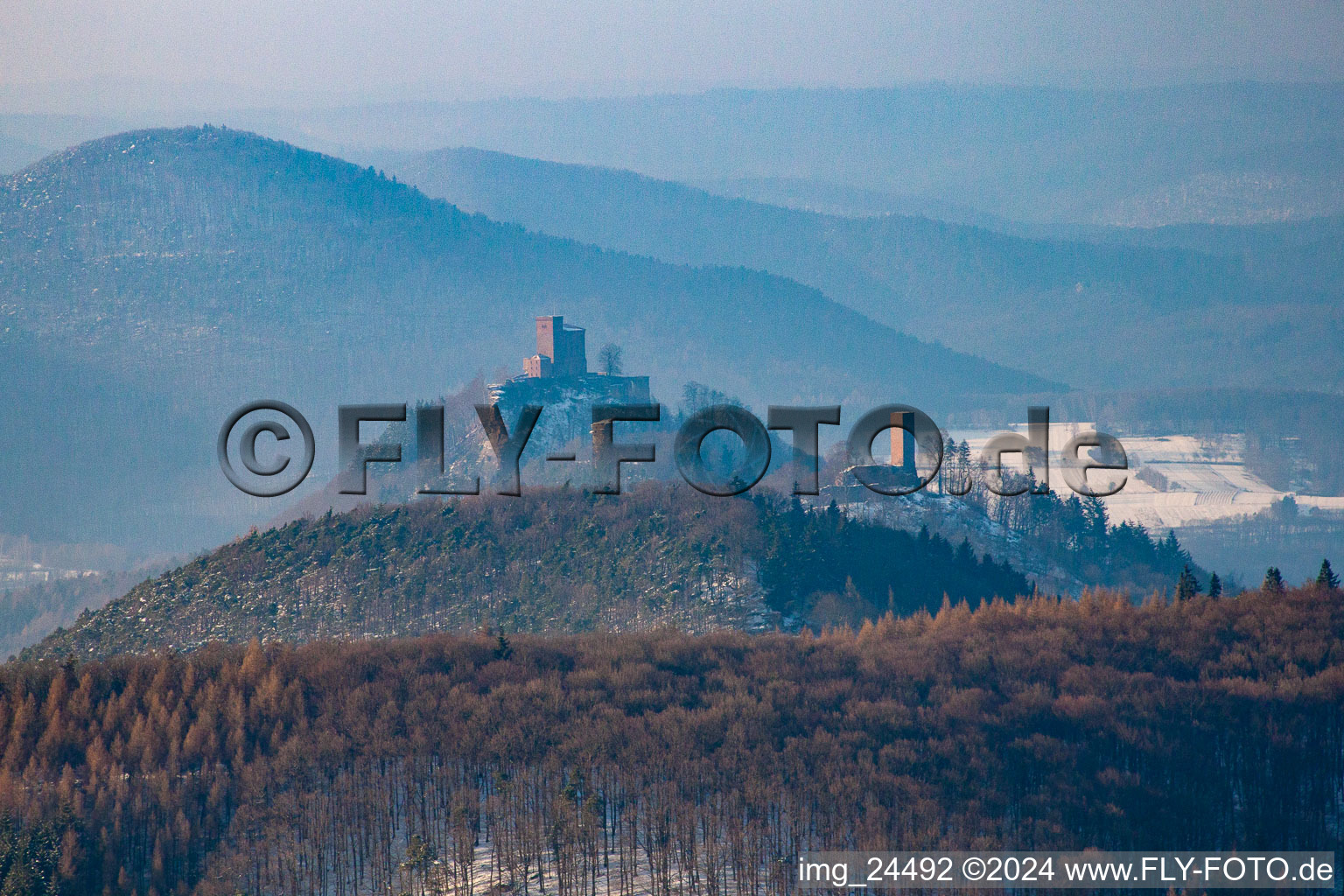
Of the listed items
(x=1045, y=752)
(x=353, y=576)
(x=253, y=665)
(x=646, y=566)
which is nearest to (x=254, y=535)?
(x=353, y=576)

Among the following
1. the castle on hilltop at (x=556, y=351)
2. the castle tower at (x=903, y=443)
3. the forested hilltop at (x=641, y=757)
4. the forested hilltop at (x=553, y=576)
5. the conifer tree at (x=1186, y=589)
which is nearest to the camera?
the forested hilltop at (x=641, y=757)

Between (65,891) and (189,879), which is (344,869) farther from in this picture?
(65,891)

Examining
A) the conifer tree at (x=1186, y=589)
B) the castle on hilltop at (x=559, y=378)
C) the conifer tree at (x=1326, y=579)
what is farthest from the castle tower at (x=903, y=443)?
the conifer tree at (x=1326, y=579)

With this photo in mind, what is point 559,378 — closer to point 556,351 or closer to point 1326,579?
point 556,351

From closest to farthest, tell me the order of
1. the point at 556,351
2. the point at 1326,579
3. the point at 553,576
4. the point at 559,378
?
the point at 1326,579
the point at 553,576
the point at 559,378
the point at 556,351

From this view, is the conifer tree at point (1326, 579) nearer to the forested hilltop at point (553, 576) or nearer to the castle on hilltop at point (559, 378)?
the forested hilltop at point (553, 576)

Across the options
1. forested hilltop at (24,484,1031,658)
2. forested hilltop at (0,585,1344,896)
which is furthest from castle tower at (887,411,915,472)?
forested hilltop at (0,585,1344,896)

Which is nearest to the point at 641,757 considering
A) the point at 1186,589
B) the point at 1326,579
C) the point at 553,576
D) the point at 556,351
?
the point at 1186,589
